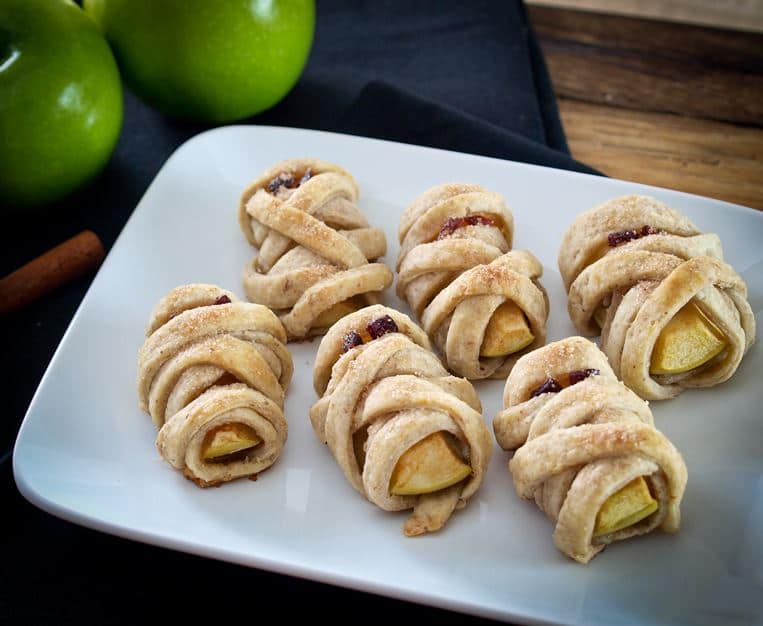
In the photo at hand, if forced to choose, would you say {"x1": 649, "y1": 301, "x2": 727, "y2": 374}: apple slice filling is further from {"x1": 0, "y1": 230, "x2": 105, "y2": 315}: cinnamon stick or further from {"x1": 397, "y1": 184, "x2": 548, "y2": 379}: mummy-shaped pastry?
{"x1": 0, "y1": 230, "x2": 105, "y2": 315}: cinnamon stick

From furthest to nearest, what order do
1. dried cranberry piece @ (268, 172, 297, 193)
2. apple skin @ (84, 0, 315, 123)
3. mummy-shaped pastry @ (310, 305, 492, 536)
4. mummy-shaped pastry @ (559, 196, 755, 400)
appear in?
apple skin @ (84, 0, 315, 123) < dried cranberry piece @ (268, 172, 297, 193) < mummy-shaped pastry @ (559, 196, 755, 400) < mummy-shaped pastry @ (310, 305, 492, 536)

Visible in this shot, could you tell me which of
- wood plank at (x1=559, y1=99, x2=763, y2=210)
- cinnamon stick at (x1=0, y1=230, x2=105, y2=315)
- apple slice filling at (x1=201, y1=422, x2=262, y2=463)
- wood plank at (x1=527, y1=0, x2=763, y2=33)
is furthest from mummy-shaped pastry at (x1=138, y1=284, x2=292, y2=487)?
wood plank at (x1=527, y1=0, x2=763, y2=33)

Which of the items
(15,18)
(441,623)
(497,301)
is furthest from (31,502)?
(15,18)

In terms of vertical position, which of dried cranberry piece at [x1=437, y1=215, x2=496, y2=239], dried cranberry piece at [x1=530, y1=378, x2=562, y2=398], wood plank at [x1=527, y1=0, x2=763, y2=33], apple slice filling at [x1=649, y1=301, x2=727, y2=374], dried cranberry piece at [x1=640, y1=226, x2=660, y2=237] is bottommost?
wood plank at [x1=527, y1=0, x2=763, y2=33]

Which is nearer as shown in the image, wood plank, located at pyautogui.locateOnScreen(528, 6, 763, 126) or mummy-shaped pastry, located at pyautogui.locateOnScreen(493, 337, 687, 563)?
mummy-shaped pastry, located at pyautogui.locateOnScreen(493, 337, 687, 563)

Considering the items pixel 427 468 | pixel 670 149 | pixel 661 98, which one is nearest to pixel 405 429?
pixel 427 468

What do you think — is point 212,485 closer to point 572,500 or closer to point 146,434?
point 146,434

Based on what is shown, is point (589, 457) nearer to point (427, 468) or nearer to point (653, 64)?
point (427, 468)
